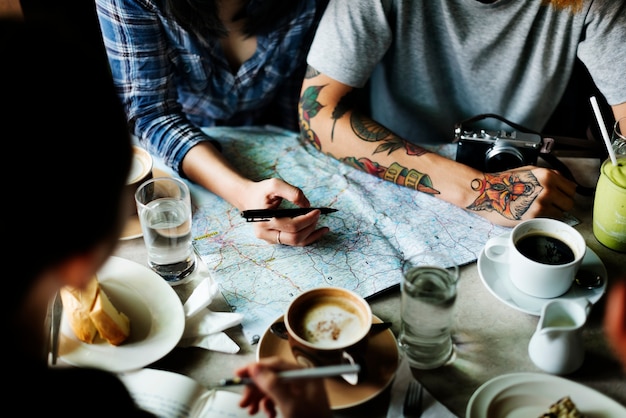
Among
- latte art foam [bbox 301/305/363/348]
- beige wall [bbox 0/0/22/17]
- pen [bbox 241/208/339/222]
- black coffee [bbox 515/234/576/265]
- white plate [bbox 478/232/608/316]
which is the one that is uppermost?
beige wall [bbox 0/0/22/17]

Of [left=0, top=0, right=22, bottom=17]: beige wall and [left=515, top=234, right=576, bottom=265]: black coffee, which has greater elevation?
[left=0, top=0, right=22, bottom=17]: beige wall

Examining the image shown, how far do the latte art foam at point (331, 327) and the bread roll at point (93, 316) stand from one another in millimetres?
292

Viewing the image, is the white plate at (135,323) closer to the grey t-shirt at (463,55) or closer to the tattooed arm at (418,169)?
the tattooed arm at (418,169)

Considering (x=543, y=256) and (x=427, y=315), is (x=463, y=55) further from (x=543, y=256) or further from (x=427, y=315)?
(x=427, y=315)

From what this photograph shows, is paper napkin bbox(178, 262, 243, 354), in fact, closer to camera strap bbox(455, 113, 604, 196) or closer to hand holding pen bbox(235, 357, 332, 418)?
hand holding pen bbox(235, 357, 332, 418)

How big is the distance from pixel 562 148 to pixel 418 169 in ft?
1.26

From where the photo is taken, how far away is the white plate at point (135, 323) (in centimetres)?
90

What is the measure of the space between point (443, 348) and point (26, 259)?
61cm

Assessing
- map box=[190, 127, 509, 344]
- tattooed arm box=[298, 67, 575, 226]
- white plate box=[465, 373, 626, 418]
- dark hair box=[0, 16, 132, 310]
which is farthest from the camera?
tattooed arm box=[298, 67, 575, 226]

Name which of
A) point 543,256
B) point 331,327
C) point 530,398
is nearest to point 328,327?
point 331,327

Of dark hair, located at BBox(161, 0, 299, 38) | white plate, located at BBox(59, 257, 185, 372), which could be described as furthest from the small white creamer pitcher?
dark hair, located at BBox(161, 0, 299, 38)

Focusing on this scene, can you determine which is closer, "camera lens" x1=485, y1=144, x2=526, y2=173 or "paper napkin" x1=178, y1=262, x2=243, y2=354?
"paper napkin" x1=178, y1=262, x2=243, y2=354

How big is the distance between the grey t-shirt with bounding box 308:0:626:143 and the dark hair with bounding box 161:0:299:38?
5.8 inches

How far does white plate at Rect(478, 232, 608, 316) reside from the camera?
39.4 inches
